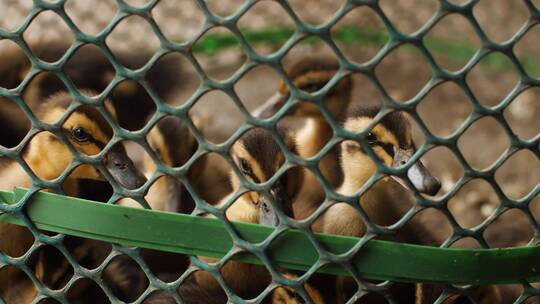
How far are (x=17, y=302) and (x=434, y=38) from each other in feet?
7.12

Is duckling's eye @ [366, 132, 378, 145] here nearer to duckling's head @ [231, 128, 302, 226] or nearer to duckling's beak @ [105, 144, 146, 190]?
duckling's head @ [231, 128, 302, 226]

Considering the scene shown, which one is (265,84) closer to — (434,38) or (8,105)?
(434,38)

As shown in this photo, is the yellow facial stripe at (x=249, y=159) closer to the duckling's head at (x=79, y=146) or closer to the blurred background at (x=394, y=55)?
the duckling's head at (x=79, y=146)

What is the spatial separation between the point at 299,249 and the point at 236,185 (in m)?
0.66

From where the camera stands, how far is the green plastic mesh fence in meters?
1.14

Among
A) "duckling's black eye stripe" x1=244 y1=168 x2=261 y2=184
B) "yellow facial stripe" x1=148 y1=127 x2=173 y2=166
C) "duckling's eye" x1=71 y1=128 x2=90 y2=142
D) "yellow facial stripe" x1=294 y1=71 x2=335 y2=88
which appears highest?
"duckling's eye" x1=71 y1=128 x2=90 y2=142

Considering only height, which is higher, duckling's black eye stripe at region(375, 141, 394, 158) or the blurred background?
duckling's black eye stripe at region(375, 141, 394, 158)

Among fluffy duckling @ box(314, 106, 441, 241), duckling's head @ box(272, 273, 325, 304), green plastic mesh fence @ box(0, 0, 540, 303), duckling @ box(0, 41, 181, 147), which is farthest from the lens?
duckling @ box(0, 41, 181, 147)

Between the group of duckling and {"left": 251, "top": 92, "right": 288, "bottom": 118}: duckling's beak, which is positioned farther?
{"left": 251, "top": 92, "right": 288, "bottom": 118}: duckling's beak

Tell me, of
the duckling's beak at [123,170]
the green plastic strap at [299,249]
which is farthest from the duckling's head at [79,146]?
the green plastic strap at [299,249]

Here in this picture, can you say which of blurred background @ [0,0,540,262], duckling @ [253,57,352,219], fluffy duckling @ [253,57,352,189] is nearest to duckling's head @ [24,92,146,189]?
duckling @ [253,57,352,219]

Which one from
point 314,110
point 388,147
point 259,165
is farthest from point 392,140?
point 314,110

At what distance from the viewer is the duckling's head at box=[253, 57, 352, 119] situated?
2.23 m

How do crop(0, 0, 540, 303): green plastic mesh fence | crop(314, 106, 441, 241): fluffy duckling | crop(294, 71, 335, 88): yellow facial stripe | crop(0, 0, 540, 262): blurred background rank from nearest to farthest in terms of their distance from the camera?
1. crop(0, 0, 540, 303): green plastic mesh fence
2. crop(314, 106, 441, 241): fluffy duckling
3. crop(294, 71, 335, 88): yellow facial stripe
4. crop(0, 0, 540, 262): blurred background
